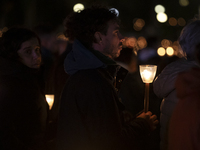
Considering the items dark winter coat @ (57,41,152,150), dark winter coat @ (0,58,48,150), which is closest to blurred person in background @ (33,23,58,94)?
dark winter coat @ (0,58,48,150)

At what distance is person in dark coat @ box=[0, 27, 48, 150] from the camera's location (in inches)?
98.7

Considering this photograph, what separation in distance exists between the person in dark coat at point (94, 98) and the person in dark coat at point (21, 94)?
0.68 meters

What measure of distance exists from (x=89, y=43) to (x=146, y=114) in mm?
872

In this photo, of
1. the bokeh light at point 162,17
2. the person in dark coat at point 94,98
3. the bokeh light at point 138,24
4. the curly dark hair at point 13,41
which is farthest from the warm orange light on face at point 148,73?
the bokeh light at point 138,24

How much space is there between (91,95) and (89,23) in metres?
0.71

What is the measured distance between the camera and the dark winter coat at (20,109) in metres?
2.49

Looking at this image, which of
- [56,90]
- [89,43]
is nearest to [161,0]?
[56,90]

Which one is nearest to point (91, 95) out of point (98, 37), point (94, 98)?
point (94, 98)

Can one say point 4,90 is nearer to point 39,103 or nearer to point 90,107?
point 39,103

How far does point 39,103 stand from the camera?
278cm

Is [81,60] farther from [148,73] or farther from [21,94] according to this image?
[21,94]

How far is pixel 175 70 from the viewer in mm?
2275

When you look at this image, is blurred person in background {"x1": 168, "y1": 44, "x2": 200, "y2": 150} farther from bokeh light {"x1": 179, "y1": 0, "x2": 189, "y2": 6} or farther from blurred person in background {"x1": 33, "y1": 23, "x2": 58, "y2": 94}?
bokeh light {"x1": 179, "y1": 0, "x2": 189, "y2": 6}

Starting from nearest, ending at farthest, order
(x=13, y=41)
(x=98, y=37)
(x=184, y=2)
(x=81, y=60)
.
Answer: (x=81, y=60), (x=98, y=37), (x=13, y=41), (x=184, y=2)
